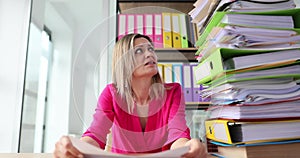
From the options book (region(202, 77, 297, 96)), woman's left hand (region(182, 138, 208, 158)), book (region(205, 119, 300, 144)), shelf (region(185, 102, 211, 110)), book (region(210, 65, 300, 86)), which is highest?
book (region(210, 65, 300, 86))

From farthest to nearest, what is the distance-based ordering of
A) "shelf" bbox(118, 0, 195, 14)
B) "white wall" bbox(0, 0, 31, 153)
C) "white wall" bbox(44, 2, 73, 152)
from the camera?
"white wall" bbox(0, 0, 31, 153) < "white wall" bbox(44, 2, 73, 152) < "shelf" bbox(118, 0, 195, 14)

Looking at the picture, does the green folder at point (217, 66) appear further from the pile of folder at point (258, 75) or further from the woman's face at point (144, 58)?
the woman's face at point (144, 58)

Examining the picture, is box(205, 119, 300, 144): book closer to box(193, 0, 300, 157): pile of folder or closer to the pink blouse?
box(193, 0, 300, 157): pile of folder

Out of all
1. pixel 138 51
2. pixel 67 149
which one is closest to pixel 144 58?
pixel 138 51

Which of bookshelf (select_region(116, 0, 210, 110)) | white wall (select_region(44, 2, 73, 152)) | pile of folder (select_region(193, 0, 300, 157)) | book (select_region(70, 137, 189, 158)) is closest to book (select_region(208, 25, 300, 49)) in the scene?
pile of folder (select_region(193, 0, 300, 157))

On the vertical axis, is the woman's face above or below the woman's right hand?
above

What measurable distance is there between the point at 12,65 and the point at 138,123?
117cm

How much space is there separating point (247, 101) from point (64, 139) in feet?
1.27

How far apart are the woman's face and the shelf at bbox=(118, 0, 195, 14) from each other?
62 mm

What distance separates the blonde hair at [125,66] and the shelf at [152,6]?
0.18ft

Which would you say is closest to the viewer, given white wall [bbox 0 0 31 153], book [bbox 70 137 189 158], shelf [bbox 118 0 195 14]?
book [bbox 70 137 189 158]

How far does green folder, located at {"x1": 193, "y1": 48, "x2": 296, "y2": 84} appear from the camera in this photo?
1.73 ft

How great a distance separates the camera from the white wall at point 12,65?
1301 millimetres

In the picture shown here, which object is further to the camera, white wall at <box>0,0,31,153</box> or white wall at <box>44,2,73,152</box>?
white wall at <box>0,0,31,153</box>
